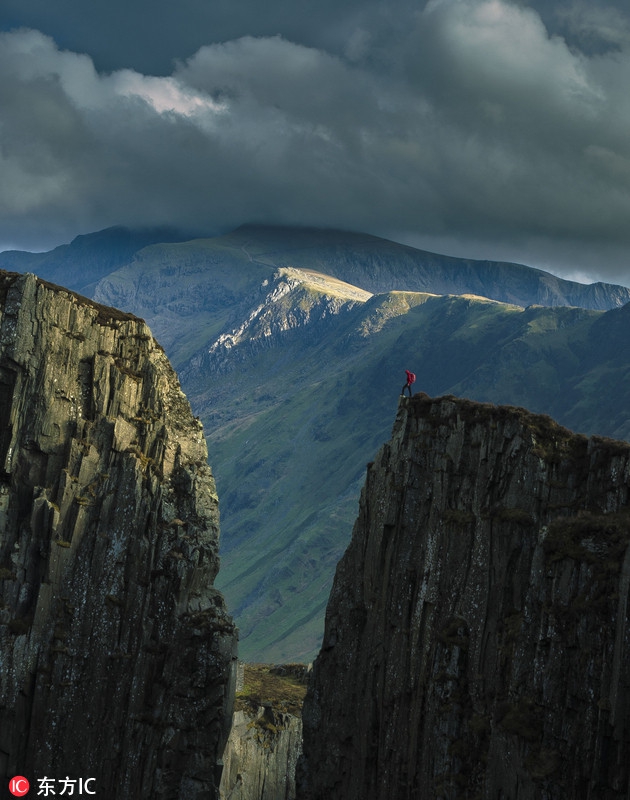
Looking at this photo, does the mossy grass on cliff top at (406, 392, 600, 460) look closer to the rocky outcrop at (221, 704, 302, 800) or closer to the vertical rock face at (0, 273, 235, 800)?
the vertical rock face at (0, 273, 235, 800)

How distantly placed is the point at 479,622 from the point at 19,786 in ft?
176

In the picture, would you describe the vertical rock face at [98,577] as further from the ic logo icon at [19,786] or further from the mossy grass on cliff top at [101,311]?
the mossy grass on cliff top at [101,311]

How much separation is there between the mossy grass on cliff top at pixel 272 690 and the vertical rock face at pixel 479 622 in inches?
2103

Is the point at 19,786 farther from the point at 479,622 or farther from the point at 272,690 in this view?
the point at 272,690

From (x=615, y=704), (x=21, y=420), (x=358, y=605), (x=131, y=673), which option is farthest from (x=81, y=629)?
(x=615, y=704)

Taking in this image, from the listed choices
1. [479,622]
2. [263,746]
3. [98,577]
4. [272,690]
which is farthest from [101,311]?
[272,690]

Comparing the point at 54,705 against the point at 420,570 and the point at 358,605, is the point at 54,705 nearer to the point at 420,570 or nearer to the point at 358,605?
the point at 358,605

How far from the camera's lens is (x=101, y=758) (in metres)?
106

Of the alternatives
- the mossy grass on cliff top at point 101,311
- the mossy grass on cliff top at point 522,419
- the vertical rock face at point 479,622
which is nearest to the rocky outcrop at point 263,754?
the vertical rock face at point 479,622

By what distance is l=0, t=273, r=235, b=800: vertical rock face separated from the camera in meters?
107

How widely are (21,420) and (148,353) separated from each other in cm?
1767

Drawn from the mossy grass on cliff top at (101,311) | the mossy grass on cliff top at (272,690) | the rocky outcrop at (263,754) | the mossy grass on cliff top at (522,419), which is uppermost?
the mossy grass on cliff top at (101,311)

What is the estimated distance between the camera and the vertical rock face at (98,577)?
106562 mm

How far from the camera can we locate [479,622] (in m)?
83.7
